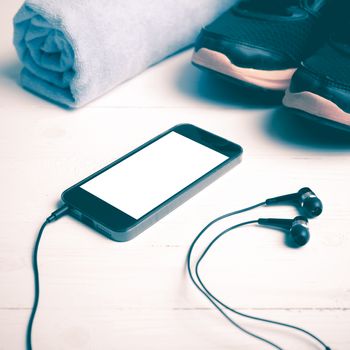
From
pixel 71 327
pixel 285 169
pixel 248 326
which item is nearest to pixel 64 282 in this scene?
pixel 71 327

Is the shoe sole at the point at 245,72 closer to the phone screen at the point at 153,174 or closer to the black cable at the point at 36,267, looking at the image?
the phone screen at the point at 153,174

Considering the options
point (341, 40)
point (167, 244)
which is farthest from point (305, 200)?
point (341, 40)

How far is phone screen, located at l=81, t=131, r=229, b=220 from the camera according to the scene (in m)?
0.49

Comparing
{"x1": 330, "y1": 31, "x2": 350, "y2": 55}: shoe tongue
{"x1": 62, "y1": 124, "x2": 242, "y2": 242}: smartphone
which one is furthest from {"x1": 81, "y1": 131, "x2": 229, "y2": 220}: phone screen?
{"x1": 330, "y1": 31, "x2": 350, "y2": 55}: shoe tongue

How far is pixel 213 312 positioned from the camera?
415 mm

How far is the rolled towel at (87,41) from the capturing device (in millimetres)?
619

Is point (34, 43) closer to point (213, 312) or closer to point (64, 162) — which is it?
point (64, 162)

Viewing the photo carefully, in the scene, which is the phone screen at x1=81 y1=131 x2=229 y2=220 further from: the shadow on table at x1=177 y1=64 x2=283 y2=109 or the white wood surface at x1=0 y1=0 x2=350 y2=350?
the shadow on table at x1=177 y1=64 x2=283 y2=109

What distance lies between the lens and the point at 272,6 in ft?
2.29

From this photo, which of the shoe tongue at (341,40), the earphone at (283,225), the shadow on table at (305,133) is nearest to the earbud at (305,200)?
A: the earphone at (283,225)

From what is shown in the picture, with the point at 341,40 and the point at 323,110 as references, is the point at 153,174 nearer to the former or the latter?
the point at 323,110

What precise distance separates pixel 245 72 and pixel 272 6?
129mm

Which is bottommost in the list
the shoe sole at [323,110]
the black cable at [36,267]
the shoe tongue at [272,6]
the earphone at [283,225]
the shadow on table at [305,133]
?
the black cable at [36,267]

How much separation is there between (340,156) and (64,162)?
0.31 metres
